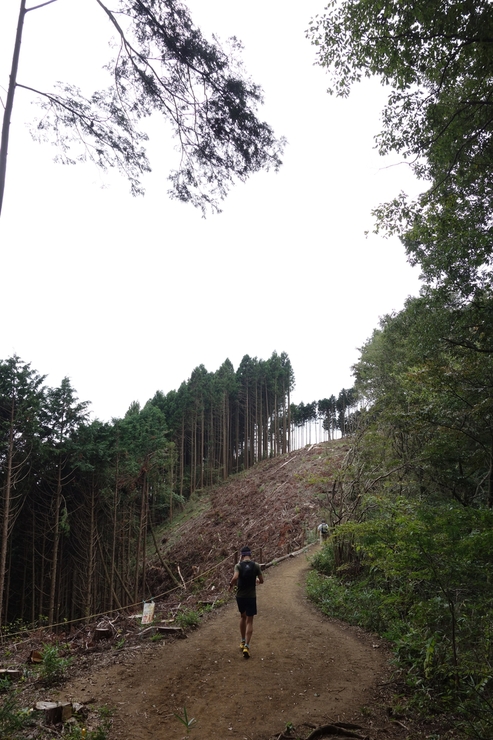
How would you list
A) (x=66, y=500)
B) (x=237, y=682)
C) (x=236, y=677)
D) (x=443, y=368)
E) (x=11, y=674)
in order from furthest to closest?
(x=66, y=500) < (x=443, y=368) < (x=11, y=674) < (x=236, y=677) < (x=237, y=682)

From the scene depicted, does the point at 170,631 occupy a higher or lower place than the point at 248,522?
higher

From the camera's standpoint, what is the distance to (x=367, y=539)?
319 inches

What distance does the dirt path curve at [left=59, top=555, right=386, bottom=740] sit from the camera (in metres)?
4.95

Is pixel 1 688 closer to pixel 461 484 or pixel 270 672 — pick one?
pixel 270 672

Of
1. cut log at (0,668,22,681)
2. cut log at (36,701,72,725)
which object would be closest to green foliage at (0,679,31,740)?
cut log at (36,701,72,725)

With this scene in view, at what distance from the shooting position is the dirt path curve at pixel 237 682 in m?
4.95

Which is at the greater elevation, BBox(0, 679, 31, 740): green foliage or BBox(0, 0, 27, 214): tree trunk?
BBox(0, 0, 27, 214): tree trunk

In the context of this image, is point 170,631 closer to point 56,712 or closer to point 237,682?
point 237,682

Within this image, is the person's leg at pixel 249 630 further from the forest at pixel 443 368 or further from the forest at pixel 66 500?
the forest at pixel 66 500

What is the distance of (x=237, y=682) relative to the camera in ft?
19.5

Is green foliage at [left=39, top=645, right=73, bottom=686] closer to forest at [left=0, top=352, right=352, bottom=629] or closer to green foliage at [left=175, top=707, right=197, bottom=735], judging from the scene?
green foliage at [left=175, top=707, right=197, bottom=735]

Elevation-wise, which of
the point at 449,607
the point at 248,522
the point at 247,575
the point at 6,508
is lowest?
the point at 248,522

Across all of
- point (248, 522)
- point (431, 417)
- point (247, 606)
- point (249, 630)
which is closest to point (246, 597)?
point (247, 606)

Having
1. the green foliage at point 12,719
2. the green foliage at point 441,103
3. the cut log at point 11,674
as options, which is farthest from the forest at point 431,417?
the cut log at point 11,674
